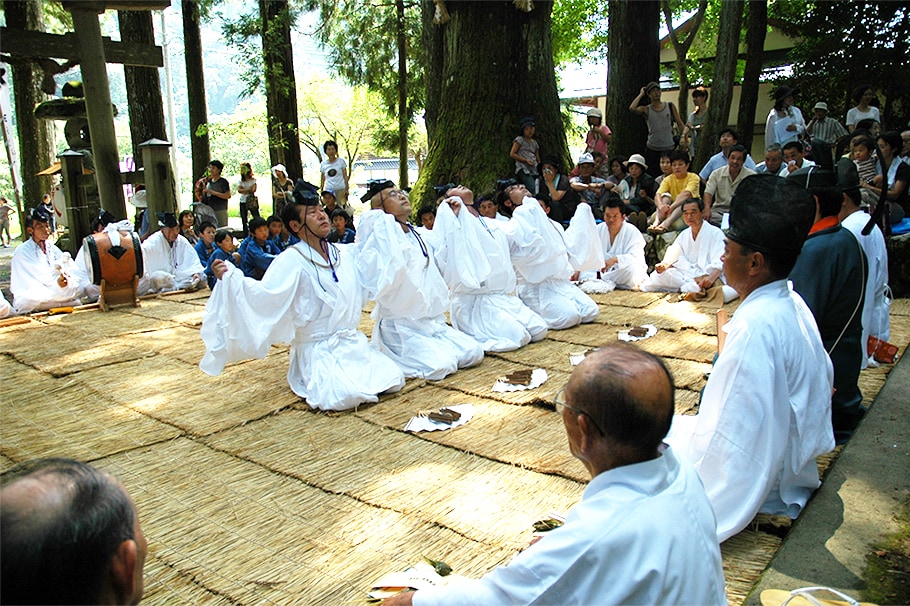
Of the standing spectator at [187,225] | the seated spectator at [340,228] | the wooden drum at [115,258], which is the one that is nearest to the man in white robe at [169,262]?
the standing spectator at [187,225]

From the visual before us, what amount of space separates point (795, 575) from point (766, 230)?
130 cm

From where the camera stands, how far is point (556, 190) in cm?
1016

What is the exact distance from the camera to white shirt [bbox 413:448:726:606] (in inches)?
58.6

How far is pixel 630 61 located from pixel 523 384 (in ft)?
29.0

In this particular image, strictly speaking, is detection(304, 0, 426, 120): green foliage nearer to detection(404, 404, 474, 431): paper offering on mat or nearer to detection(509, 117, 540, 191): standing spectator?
detection(509, 117, 540, 191): standing spectator

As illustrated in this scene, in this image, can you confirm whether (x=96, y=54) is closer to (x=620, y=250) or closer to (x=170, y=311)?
(x=170, y=311)

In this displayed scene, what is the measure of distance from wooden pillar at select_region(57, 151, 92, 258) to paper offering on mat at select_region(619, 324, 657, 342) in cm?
923

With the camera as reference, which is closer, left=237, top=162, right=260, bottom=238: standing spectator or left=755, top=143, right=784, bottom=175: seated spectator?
left=755, top=143, right=784, bottom=175: seated spectator

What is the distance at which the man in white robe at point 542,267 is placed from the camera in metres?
6.90

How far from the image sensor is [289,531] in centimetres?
325

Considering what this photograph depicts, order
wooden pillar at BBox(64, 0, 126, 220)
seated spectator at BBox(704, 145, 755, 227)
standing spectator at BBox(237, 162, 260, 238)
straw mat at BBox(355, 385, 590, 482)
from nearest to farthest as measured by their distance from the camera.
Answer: straw mat at BBox(355, 385, 590, 482), seated spectator at BBox(704, 145, 755, 227), wooden pillar at BBox(64, 0, 126, 220), standing spectator at BBox(237, 162, 260, 238)

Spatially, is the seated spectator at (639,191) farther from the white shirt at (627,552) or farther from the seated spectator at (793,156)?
the white shirt at (627,552)

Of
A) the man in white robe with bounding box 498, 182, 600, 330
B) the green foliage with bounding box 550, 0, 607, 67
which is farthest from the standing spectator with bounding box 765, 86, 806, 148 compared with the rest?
the green foliage with bounding box 550, 0, 607, 67

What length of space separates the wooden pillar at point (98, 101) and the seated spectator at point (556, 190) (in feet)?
20.7
